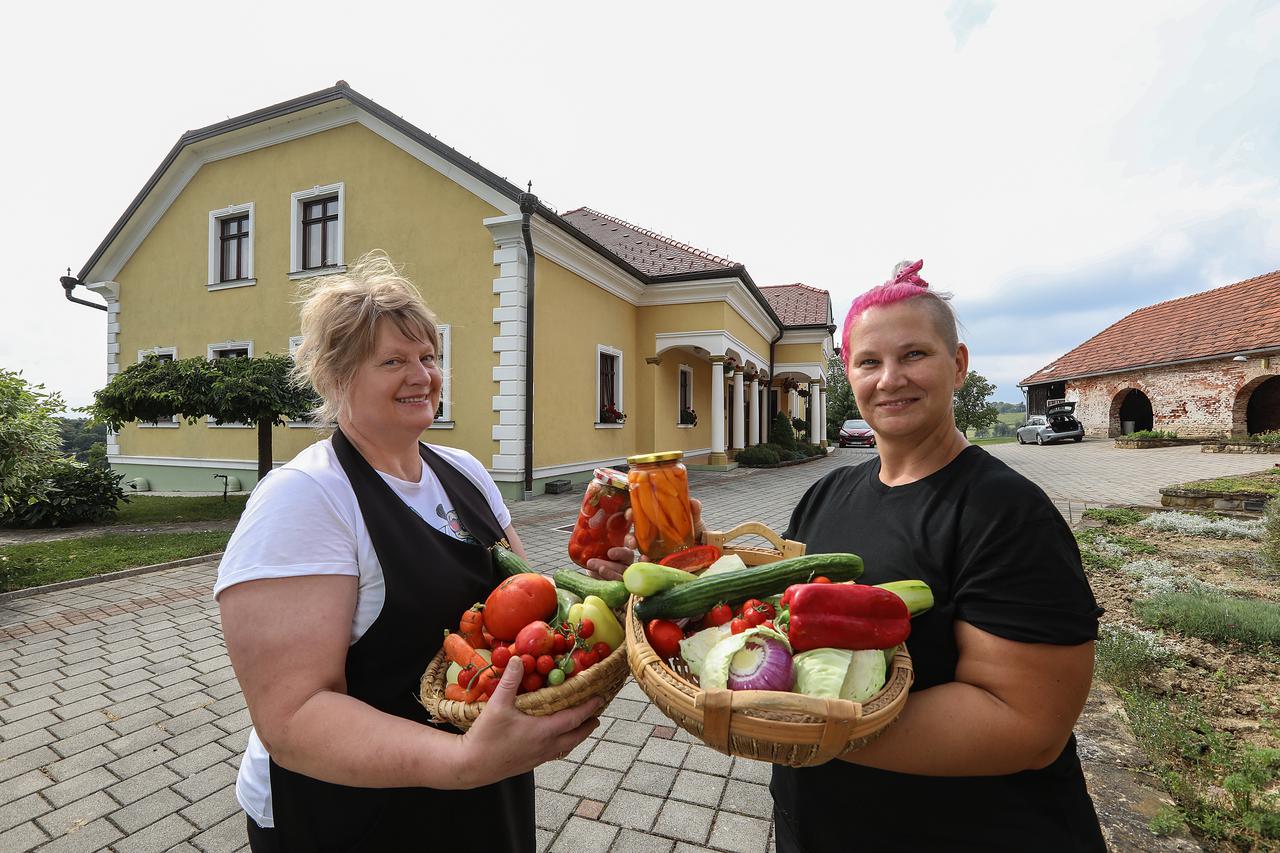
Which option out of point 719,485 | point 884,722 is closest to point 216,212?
point 719,485

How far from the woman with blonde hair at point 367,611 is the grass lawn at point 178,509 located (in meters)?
10.1

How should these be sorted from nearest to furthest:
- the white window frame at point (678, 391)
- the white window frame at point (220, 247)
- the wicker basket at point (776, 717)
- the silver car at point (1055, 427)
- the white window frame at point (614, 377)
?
1. the wicker basket at point (776, 717)
2. the white window frame at point (220, 247)
3. the white window frame at point (614, 377)
4. the white window frame at point (678, 391)
5. the silver car at point (1055, 427)

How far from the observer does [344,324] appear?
1.43 m

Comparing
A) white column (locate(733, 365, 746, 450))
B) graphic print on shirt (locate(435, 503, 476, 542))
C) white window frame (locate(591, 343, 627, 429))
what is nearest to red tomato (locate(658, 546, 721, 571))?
graphic print on shirt (locate(435, 503, 476, 542))

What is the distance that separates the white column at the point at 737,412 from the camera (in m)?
18.0

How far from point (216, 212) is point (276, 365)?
7080 mm

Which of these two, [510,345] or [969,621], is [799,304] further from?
[969,621]

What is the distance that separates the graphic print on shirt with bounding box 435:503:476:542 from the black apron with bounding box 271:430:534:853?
63 millimetres

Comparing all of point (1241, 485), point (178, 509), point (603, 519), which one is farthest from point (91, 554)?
point (1241, 485)

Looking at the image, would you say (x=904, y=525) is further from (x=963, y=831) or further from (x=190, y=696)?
(x=190, y=696)

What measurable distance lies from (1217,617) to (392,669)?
5.49m

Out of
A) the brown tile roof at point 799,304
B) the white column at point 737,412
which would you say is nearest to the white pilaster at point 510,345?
the white column at point 737,412

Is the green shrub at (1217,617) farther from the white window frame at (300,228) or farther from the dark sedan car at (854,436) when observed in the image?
the dark sedan car at (854,436)

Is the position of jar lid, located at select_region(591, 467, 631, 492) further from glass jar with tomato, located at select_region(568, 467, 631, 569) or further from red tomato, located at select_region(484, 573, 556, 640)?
red tomato, located at select_region(484, 573, 556, 640)
